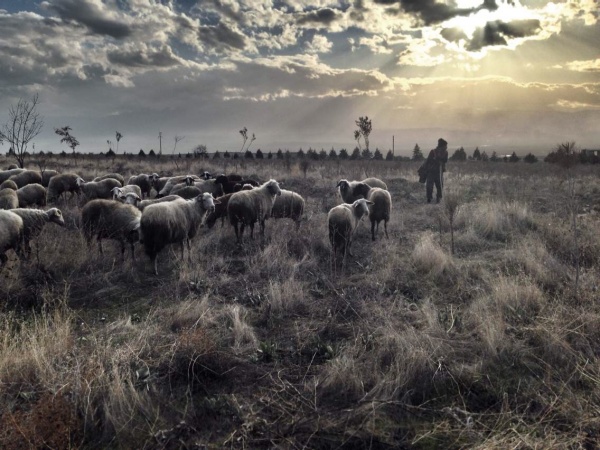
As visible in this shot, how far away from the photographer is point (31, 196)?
1391cm

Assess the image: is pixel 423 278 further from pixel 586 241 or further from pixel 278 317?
pixel 586 241

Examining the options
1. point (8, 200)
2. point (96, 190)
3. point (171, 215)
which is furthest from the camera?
point (96, 190)

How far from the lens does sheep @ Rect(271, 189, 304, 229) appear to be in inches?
475

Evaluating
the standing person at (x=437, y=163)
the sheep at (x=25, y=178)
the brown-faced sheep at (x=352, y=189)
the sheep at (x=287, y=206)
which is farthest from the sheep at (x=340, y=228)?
the sheep at (x=25, y=178)

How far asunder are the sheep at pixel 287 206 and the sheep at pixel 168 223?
3.04 meters

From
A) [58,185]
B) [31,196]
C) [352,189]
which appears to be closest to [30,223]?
[31,196]

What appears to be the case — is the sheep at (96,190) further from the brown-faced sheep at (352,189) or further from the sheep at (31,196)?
the brown-faced sheep at (352,189)

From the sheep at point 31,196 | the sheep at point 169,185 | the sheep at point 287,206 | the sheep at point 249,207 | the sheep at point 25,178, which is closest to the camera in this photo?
the sheep at point 249,207

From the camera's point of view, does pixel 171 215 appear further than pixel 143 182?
No

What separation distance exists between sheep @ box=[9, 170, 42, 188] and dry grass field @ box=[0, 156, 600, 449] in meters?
11.0

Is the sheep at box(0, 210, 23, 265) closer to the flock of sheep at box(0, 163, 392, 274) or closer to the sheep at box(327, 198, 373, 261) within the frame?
the flock of sheep at box(0, 163, 392, 274)

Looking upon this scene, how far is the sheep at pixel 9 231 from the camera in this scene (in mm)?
7607

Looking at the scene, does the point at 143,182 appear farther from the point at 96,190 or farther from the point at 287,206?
the point at 287,206

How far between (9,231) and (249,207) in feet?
17.9
